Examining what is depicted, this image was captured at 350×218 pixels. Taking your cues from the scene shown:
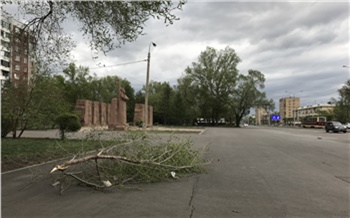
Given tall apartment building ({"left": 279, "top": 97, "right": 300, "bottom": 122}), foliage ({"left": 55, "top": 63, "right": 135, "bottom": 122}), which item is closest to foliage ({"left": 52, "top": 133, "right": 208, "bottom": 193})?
foliage ({"left": 55, "top": 63, "right": 135, "bottom": 122})


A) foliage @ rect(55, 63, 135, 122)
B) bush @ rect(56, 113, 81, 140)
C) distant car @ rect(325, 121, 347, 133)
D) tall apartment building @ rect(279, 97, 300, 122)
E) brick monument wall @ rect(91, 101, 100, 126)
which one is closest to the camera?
bush @ rect(56, 113, 81, 140)

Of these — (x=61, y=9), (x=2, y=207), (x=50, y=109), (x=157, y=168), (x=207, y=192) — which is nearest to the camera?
(x=2, y=207)

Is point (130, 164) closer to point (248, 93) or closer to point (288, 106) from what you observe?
point (248, 93)

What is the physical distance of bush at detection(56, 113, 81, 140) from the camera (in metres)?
19.4

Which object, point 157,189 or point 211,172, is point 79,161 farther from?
point 211,172

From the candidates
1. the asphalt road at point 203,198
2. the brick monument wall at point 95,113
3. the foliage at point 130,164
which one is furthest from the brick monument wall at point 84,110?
the foliage at point 130,164

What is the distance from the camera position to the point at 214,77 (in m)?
78.9

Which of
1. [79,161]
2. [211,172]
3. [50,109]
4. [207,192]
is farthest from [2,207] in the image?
[50,109]

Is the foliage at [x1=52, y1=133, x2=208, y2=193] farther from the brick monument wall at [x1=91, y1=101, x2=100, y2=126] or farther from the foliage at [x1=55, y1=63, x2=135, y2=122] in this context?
the foliage at [x1=55, y1=63, x2=135, y2=122]

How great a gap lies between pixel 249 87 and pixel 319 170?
7200 centimetres

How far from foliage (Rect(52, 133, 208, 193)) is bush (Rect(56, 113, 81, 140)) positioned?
37.6 ft

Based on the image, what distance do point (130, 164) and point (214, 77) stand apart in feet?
238

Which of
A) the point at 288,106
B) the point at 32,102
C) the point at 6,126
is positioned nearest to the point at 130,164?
the point at 32,102

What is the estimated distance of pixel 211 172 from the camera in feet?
29.7
